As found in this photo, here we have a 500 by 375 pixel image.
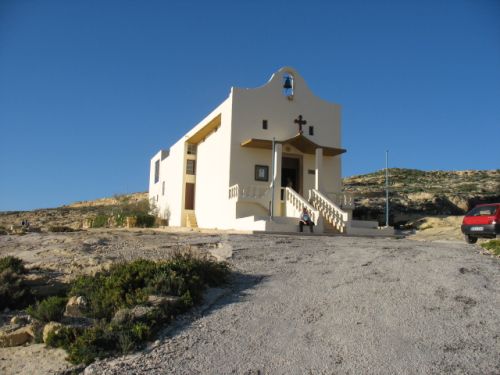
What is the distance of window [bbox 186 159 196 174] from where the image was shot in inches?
1134

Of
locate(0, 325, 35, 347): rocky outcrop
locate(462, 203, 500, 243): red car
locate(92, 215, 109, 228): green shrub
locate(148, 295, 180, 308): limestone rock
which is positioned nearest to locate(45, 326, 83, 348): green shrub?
locate(0, 325, 35, 347): rocky outcrop

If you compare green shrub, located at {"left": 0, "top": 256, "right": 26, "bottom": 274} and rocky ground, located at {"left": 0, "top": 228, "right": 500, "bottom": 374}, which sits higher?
green shrub, located at {"left": 0, "top": 256, "right": 26, "bottom": 274}

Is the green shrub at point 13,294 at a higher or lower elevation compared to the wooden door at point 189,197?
lower

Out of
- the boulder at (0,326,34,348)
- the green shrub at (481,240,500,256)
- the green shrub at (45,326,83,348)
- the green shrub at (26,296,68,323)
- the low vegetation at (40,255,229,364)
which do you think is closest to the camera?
the low vegetation at (40,255,229,364)

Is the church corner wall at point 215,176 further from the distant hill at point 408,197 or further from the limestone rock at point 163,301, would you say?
the limestone rock at point 163,301

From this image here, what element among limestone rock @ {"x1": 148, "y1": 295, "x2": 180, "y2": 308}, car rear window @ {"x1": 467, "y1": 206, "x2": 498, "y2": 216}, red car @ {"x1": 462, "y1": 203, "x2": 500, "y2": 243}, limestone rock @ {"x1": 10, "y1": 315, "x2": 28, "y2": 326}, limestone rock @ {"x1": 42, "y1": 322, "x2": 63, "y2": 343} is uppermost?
car rear window @ {"x1": 467, "y1": 206, "x2": 498, "y2": 216}

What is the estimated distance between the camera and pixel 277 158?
71.1 ft

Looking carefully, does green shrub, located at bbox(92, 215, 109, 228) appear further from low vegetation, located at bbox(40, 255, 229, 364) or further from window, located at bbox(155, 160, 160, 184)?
low vegetation, located at bbox(40, 255, 229, 364)

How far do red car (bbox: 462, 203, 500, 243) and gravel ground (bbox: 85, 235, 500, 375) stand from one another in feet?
15.6

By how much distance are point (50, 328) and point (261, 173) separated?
1605 centimetres

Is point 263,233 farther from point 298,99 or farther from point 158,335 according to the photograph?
point 158,335

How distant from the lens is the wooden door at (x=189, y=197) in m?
28.5

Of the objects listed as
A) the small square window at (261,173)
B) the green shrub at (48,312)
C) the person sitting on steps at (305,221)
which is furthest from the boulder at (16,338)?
the small square window at (261,173)

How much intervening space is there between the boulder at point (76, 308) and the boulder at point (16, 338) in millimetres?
604
